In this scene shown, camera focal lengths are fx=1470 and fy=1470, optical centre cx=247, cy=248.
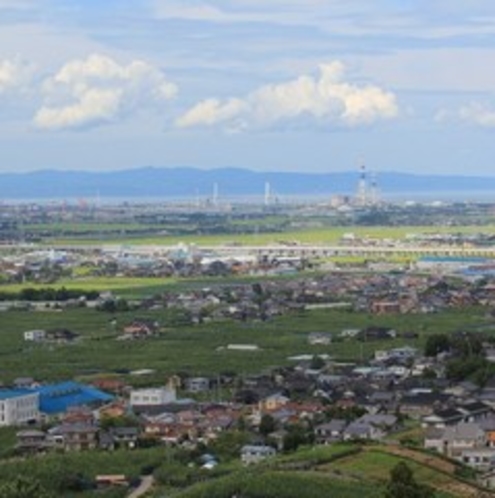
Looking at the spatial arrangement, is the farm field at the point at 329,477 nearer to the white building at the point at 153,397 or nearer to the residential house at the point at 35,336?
the white building at the point at 153,397

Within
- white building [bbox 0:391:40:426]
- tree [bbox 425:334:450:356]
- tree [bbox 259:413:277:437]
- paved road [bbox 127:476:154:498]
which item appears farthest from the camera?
tree [bbox 425:334:450:356]

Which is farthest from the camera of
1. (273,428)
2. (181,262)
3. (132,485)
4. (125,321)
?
(181,262)

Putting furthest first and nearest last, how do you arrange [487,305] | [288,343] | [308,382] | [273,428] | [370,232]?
[370,232] < [487,305] < [288,343] < [308,382] < [273,428]

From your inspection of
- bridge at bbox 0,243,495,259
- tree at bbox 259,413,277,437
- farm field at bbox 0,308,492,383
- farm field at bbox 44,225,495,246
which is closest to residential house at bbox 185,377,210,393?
farm field at bbox 0,308,492,383

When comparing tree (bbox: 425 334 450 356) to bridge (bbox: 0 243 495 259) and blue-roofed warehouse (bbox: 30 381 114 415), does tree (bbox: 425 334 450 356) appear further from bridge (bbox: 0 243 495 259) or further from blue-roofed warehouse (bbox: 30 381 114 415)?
bridge (bbox: 0 243 495 259)

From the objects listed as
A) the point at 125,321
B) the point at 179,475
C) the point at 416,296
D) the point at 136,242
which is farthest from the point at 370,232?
the point at 179,475

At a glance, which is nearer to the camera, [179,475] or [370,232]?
[179,475]

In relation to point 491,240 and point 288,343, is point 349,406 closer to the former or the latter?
point 288,343
